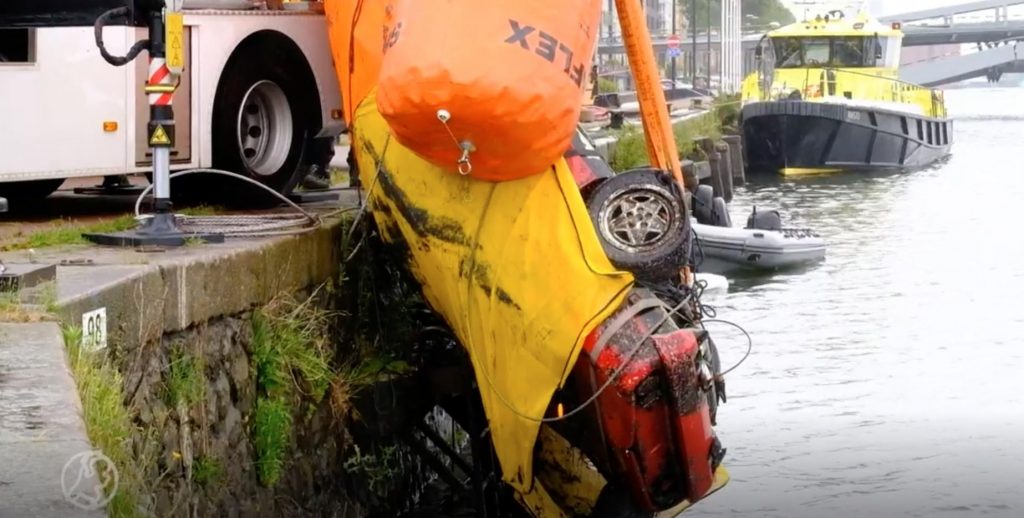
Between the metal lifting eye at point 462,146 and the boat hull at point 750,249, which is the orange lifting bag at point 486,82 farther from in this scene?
the boat hull at point 750,249

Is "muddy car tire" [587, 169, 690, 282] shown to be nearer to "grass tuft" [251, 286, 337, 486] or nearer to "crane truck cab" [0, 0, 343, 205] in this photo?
"grass tuft" [251, 286, 337, 486]

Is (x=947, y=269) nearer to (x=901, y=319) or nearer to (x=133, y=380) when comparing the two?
(x=901, y=319)

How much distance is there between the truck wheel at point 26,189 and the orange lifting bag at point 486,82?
350 cm

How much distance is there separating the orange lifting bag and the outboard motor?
18.4m

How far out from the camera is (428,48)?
7.67 meters

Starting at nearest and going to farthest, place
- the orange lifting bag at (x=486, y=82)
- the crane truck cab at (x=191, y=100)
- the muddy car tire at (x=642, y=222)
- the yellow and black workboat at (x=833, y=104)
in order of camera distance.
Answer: the orange lifting bag at (x=486, y=82) < the muddy car tire at (x=642, y=222) < the crane truck cab at (x=191, y=100) < the yellow and black workboat at (x=833, y=104)

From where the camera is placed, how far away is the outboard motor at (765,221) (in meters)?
26.3

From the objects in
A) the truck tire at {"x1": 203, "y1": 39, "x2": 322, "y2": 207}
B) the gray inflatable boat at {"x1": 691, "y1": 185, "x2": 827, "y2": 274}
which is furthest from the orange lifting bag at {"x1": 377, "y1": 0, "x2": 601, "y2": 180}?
the gray inflatable boat at {"x1": 691, "y1": 185, "x2": 827, "y2": 274}

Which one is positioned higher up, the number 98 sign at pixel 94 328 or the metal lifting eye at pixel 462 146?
the metal lifting eye at pixel 462 146

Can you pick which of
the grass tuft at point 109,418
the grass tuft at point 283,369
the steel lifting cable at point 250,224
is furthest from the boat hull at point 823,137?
the grass tuft at point 109,418

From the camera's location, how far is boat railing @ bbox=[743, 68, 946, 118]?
4688cm

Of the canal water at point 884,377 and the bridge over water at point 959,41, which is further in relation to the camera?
the bridge over water at point 959,41

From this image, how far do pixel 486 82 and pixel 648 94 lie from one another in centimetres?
265

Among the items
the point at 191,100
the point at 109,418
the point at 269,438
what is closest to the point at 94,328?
the point at 109,418
